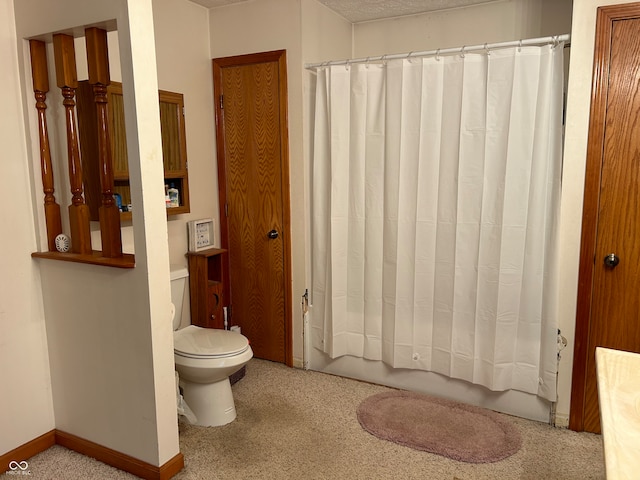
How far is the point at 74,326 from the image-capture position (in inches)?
89.0

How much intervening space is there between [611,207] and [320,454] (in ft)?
5.85

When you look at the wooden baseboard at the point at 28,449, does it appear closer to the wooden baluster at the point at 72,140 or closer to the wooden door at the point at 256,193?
the wooden baluster at the point at 72,140

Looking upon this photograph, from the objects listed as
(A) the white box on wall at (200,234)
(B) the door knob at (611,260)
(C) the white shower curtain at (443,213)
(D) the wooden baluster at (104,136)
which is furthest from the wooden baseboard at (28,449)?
(B) the door knob at (611,260)

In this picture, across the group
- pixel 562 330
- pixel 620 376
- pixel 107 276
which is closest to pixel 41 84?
pixel 107 276

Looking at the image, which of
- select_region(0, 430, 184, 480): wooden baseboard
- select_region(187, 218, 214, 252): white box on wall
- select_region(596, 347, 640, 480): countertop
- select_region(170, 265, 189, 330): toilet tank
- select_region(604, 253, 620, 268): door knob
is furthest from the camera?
select_region(187, 218, 214, 252): white box on wall

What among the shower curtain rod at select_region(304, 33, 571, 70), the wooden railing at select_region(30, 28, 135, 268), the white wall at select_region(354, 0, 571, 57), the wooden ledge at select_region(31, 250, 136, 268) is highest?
the white wall at select_region(354, 0, 571, 57)

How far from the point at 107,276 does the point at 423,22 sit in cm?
260

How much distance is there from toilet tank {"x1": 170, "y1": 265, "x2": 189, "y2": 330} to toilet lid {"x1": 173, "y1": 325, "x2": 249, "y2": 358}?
7.7 inches

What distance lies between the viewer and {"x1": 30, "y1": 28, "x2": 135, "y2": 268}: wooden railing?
79.7 inches

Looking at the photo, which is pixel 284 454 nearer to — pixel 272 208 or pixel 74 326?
pixel 74 326

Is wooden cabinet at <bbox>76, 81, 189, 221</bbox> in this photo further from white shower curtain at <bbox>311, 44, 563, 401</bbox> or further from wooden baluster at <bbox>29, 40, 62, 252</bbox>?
white shower curtain at <bbox>311, 44, 563, 401</bbox>

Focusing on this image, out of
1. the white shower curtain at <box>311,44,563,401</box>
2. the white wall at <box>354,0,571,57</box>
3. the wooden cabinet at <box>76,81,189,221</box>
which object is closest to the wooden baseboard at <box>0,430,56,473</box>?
the wooden cabinet at <box>76,81,189,221</box>

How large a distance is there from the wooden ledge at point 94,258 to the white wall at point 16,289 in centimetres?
12

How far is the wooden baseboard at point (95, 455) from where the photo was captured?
2133 mm
